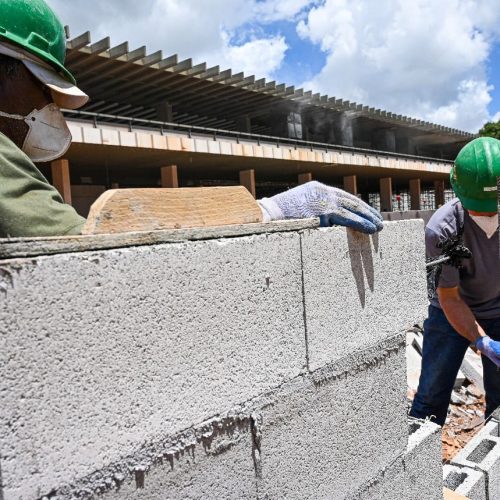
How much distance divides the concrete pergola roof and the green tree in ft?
53.8

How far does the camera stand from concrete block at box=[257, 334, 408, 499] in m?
1.58

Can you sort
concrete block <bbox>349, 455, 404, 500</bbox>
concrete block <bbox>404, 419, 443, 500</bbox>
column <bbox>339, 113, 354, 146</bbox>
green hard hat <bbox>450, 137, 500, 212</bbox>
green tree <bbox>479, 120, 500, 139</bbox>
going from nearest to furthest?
concrete block <bbox>349, 455, 404, 500</bbox>
concrete block <bbox>404, 419, 443, 500</bbox>
green hard hat <bbox>450, 137, 500, 212</bbox>
column <bbox>339, 113, 354, 146</bbox>
green tree <bbox>479, 120, 500, 139</bbox>

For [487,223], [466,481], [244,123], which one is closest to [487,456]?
[466,481]

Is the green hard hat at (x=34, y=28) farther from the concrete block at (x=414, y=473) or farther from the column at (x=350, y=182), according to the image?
the column at (x=350, y=182)

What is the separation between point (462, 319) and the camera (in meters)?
3.44

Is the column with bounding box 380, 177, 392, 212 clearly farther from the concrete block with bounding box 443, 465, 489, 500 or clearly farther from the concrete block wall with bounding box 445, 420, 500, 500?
the concrete block with bounding box 443, 465, 489, 500

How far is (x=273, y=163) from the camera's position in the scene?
1916cm

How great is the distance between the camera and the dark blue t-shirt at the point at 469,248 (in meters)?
3.49

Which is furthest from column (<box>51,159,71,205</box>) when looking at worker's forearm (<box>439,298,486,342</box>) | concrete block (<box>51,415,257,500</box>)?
concrete block (<box>51,415,257,500</box>)

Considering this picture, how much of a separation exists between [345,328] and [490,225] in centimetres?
213

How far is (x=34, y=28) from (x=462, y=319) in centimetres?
313

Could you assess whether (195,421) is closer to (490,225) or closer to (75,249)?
(75,249)

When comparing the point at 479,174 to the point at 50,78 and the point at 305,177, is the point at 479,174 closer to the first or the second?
the point at 50,78

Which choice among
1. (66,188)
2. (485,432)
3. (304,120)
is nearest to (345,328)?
(485,432)
